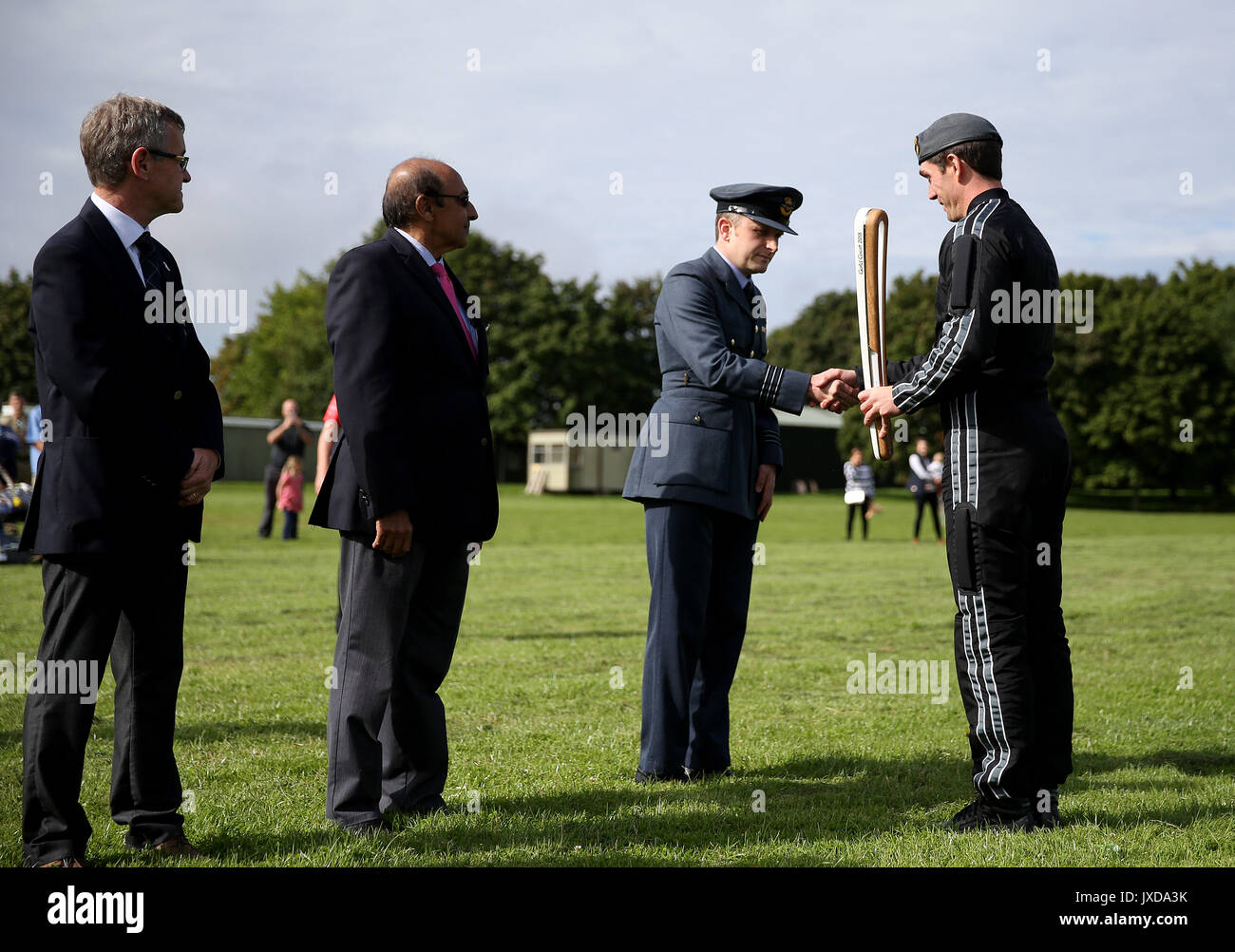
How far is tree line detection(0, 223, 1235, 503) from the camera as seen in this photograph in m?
63.9

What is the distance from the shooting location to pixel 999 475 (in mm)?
4613

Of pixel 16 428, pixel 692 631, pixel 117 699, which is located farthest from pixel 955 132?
pixel 16 428

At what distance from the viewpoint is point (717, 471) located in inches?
222

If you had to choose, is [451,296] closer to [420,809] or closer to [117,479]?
[117,479]

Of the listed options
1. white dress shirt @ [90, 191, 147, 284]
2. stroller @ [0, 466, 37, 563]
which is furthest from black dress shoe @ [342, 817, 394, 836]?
stroller @ [0, 466, 37, 563]

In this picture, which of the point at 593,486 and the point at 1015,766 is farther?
the point at 593,486

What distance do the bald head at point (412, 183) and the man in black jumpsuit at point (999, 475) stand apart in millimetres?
2033

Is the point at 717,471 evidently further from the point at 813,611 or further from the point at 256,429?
the point at 256,429

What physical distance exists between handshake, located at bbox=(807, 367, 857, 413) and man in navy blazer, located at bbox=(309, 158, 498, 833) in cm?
156

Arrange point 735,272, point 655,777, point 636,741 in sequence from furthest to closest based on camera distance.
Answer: point 636,741 → point 735,272 → point 655,777

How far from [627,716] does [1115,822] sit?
305 centimetres

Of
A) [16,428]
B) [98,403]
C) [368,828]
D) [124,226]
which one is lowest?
[368,828]

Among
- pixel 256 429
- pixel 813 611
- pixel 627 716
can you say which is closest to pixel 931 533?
pixel 813 611

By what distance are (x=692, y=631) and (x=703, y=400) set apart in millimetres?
1128
